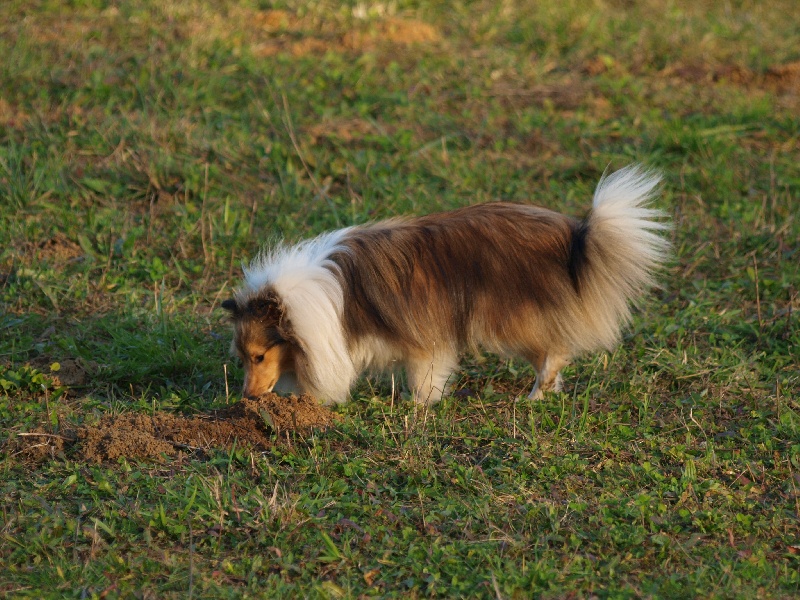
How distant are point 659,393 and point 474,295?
4.02 feet

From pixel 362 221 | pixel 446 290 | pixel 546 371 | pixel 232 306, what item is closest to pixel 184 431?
pixel 232 306

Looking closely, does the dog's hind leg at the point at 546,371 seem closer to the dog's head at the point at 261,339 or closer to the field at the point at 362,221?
the field at the point at 362,221

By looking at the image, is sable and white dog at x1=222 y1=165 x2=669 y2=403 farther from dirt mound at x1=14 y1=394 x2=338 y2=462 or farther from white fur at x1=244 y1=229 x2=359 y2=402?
dirt mound at x1=14 y1=394 x2=338 y2=462

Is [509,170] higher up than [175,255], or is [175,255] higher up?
[509,170]

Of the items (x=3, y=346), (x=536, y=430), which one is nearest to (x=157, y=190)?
(x=3, y=346)

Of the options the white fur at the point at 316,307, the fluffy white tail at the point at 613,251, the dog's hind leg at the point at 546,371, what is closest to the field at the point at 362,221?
the dog's hind leg at the point at 546,371

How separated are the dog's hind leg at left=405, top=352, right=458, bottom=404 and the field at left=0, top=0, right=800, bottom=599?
9 cm

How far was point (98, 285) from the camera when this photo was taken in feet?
21.4

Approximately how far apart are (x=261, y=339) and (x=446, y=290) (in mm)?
1006

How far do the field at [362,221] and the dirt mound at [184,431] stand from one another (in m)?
0.03

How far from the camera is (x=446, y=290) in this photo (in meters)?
5.29

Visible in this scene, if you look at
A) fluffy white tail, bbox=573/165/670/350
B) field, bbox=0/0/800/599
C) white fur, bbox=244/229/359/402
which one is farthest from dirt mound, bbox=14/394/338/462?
fluffy white tail, bbox=573/165/670/350

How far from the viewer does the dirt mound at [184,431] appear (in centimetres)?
477

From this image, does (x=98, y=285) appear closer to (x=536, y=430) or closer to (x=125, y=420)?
(x=125, y=420)
